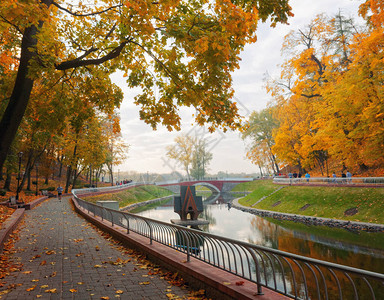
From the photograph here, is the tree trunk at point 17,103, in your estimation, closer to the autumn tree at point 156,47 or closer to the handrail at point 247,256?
the autumn tree at point 156,47

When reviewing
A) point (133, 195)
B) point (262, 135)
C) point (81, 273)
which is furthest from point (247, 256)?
point (262, 135)

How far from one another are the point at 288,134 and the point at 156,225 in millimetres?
30485

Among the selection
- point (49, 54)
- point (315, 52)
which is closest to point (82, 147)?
point (315, 52)

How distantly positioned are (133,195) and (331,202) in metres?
32.8

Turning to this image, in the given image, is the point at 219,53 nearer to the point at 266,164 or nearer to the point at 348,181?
the point at 348,181

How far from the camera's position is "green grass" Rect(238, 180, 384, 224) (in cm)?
2061

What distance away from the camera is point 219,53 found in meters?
6.33

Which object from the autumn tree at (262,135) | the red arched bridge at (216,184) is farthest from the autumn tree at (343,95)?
the red arched bridge at (216,184)

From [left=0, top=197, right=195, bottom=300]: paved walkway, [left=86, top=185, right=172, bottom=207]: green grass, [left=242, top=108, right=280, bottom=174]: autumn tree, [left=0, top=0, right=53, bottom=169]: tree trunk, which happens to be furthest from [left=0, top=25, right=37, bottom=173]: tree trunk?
[left=242, top=108, right=280, bottom=174]: autumn tree

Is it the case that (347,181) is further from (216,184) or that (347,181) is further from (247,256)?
(216,184)

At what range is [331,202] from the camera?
24.9 metres

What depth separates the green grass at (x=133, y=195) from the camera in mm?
39469

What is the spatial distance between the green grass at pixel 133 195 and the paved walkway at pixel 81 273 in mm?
25845

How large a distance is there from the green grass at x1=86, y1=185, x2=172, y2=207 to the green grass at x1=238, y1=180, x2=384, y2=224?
19.6m
